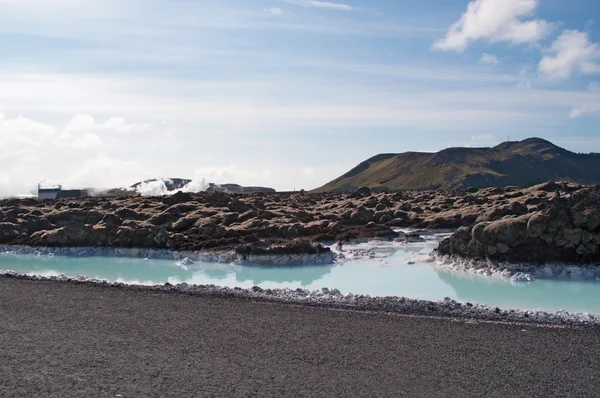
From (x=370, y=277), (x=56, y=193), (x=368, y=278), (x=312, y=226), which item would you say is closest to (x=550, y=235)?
(x=370, y=277)

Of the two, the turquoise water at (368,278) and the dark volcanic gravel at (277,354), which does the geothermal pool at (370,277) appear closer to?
the turquoise water at (368,278)

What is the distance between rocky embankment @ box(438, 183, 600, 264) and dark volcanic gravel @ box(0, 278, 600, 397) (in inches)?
471

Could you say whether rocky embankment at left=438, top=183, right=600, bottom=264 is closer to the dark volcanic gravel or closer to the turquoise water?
the turquoise water

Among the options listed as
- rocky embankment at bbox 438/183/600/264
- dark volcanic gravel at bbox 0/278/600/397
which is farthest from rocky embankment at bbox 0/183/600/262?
dark volcanic gravel at bbox 0/278/600/397

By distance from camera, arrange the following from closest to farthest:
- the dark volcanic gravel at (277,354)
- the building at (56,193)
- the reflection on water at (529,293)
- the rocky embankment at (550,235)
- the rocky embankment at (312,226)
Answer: the dark volcanic gravel at (277,354), the reflection on water at (529,293), the rocky embankment at (550,235), the rocky embankment at (312,226), the building at (56,193)

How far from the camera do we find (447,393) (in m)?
10.6

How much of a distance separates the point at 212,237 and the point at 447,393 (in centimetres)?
2886

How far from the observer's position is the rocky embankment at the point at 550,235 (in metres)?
26.6

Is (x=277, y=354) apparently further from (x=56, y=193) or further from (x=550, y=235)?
(x=56, y=193)

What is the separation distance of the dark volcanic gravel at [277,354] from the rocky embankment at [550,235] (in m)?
12.0

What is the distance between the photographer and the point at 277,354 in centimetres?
1305

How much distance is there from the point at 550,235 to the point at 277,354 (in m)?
19.1

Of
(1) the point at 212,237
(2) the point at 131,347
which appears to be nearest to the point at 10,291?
(2) the point at 131,347

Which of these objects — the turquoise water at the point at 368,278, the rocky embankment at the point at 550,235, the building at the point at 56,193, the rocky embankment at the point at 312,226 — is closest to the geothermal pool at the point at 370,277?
the turquoise water at the point at 368,278
